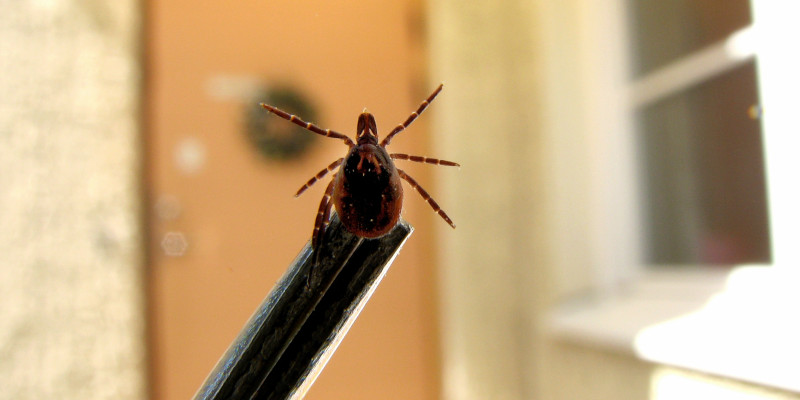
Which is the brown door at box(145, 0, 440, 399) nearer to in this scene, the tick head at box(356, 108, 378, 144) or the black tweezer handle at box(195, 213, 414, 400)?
the tick head at box(356, 108, 378, 144)

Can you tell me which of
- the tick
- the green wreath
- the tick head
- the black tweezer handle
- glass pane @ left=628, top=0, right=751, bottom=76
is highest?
glass pane @ left=628, top=0, right=751, bottom=76

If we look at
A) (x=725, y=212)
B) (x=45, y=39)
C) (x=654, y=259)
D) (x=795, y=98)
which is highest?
(x=45, y=39)

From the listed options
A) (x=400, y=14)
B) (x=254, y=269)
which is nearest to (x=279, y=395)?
(x=254, y=269)

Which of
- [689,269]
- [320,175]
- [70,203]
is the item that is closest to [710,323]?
[689,269]

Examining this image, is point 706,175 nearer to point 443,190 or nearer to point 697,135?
point 697,135

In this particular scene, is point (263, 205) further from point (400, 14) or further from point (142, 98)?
point (400, 14)

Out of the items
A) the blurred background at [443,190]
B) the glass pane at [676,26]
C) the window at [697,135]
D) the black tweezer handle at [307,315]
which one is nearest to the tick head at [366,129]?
the black tweezer handle at [307,315]

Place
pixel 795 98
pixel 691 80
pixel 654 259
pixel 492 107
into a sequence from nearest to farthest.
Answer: pixel 795 98 < pixel 691 80 < pixel 654 259 < pixel 492 107

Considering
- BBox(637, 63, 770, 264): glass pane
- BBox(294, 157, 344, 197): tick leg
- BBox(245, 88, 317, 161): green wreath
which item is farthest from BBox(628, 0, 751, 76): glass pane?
BBox(294, 157, 344, 197): tick leg
